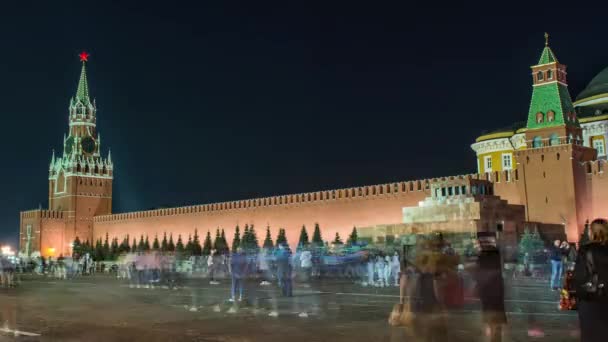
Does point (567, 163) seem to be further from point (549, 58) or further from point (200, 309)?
point (200, 309)

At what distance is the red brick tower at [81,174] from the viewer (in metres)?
52.8

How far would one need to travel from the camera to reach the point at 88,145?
181ft

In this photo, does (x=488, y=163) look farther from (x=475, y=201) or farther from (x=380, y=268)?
(x=380, y=268)

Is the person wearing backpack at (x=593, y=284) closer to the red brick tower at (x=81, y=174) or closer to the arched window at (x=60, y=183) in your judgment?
the red brick tower at (x=81, y=174)

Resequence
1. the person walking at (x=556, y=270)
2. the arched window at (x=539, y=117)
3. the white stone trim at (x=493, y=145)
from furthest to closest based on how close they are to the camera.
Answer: the white stone trim at (x=493, y=145) < the arched window at (x=539, y=117) < the person walking at (x=556, y=270)

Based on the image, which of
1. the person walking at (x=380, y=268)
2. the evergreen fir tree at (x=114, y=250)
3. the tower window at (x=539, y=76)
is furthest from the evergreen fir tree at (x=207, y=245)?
the person walking at (x=380, y=268)

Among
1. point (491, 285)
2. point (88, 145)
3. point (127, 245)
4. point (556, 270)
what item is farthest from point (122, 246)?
point (491, 285)

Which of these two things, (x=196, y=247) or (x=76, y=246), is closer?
(x=196, y=247)

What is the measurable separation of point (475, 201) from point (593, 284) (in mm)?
20563

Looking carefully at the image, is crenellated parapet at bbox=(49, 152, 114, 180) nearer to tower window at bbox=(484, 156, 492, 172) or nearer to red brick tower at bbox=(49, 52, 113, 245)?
red brick tower at bbox=(49, 52, 113, 245)

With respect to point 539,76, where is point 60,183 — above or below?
below

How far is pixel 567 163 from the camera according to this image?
26406 mm

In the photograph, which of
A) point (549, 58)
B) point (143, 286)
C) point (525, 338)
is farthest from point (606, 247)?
point (549, 58)

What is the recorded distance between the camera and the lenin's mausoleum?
24.3 m
